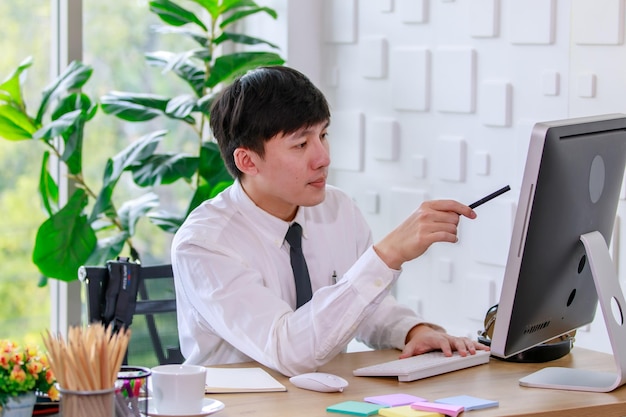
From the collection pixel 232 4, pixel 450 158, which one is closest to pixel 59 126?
pixel 232 4

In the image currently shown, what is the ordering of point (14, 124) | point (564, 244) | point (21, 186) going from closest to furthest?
point (564, 244)
point (14, 124)
point (21, 186)

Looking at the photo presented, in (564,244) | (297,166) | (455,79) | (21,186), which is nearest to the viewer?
(564,244)

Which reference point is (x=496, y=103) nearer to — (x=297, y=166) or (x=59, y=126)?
(x=297, y=166)

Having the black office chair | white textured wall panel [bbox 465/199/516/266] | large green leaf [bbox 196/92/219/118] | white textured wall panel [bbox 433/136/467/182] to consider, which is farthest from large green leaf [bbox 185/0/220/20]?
the black office chair

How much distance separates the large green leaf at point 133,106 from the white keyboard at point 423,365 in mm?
1615

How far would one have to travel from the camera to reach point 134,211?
3533 mm

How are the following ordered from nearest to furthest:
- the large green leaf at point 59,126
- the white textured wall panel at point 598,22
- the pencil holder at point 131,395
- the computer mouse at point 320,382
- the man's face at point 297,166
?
the pencil holder at point 131,395 → the computer mouse at point 320,382 → the man's face at point 297,166 → the white textured wall panel at point 598,22 → the large green leaf at point 59,126

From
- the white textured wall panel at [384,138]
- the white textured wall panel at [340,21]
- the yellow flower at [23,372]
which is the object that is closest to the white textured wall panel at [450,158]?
the white textured wall panel at [384,138]

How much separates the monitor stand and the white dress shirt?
36 cm

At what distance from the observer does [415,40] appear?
338cm

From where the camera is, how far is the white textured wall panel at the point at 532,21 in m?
2.85

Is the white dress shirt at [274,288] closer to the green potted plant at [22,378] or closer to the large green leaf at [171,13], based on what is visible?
the green potted plant at [22,378]

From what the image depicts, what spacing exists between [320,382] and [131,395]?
401 mm

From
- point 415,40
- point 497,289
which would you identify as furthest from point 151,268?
point 415,40
